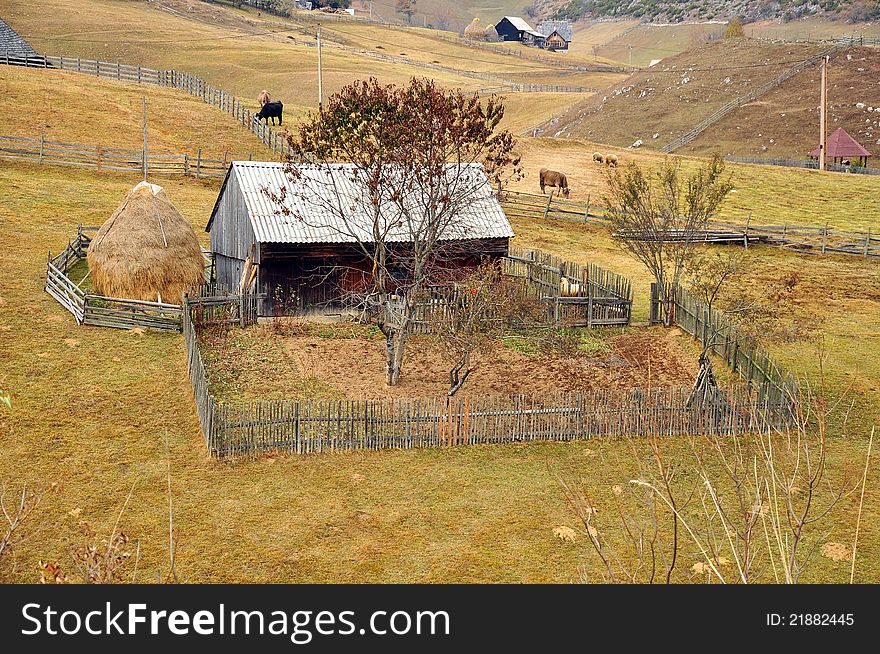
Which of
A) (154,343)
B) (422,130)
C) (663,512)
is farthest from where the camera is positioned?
(154,343)

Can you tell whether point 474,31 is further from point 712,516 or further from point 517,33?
point 712,516

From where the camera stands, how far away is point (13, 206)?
Result: 33406 millimetres

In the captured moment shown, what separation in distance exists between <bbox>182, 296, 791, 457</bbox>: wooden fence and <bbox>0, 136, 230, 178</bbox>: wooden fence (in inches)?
1004

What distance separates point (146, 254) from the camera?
24922 mm

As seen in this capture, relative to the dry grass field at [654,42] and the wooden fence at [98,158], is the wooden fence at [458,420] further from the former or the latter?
the dry grass field at [654,42]

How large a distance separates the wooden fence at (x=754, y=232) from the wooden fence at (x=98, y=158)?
14.3 m

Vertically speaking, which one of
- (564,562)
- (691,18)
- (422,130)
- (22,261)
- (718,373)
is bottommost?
(564,562)

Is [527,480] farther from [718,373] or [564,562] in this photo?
[718,373]

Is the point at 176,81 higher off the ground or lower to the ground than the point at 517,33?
lower

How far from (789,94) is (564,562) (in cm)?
7057

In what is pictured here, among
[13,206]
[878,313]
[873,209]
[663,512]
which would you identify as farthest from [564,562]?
[873,209]

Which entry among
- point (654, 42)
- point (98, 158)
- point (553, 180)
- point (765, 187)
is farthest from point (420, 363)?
point (654, 42)

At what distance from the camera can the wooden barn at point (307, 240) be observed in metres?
24.6

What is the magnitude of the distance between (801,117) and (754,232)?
3599 centimetres
